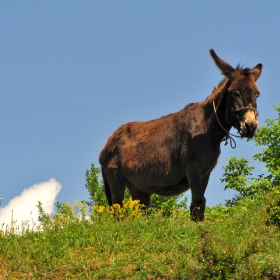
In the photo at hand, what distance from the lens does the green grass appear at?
364 inches

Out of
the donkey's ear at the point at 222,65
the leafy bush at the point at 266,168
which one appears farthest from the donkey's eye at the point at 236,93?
the leafy bush at the point at 266,168

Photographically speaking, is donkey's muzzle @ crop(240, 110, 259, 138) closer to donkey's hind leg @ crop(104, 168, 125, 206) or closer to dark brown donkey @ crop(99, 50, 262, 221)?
dark brown donkey @ crop(99, 50, 262, 221)

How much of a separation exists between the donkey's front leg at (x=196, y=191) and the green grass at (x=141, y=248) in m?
0.46

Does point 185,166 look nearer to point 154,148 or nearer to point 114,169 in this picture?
point 154,148

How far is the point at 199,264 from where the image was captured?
9484mm

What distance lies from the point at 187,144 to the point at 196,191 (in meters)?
1.07

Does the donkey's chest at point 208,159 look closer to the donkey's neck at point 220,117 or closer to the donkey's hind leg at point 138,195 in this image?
the donkey's neck at point 220,117

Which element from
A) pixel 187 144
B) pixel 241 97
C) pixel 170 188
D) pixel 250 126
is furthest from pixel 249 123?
pixel 170 188

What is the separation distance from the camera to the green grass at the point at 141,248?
30.3 feet

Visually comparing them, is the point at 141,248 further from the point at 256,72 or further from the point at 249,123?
the point at 256,72

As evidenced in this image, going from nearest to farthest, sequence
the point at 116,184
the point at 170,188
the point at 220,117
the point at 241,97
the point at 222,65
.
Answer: the point at 241,97 → the point at 222,65 → the point at 220,117 → the point at 170,188 → the point at 116,184

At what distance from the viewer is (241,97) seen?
12.4 m

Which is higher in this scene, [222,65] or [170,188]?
[222,65]

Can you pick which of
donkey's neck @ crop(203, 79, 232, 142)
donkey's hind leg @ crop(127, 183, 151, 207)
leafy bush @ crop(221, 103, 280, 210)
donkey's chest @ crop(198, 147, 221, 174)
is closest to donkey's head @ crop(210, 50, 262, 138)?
donkey's neck @ crop(203, 79, 232, 142)
